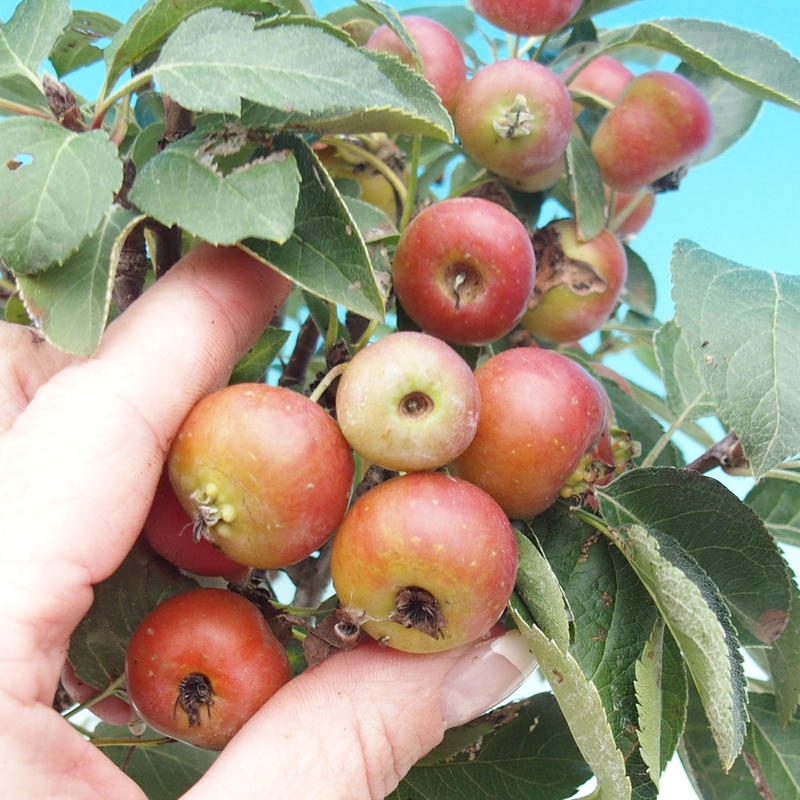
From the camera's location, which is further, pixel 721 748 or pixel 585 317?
pixel 585 317

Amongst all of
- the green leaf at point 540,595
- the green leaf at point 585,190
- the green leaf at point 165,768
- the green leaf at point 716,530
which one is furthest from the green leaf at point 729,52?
the green leaf at point 165,768

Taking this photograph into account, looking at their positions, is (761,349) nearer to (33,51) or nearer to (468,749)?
(468,749)

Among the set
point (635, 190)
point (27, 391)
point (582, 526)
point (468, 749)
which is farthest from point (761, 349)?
point (27, 391)

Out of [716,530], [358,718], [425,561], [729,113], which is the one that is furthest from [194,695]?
[729,113]

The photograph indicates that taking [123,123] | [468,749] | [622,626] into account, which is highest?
[123,123]

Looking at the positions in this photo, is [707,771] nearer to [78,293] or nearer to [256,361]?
[256,361]
